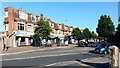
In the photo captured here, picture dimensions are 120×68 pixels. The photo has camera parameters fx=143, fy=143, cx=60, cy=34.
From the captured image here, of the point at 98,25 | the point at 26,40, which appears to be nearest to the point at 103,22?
the point at 98,25

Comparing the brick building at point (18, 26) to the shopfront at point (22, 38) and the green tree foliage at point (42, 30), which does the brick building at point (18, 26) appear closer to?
the shopfront at point (22, 38)

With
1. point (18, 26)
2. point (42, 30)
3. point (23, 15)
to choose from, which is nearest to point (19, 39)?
point (18, 26)

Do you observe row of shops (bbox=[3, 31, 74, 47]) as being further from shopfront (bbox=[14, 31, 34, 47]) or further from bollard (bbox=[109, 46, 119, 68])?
bollard (bbox=[109, 46, 119, 68])

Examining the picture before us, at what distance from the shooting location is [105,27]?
5256 centimetres

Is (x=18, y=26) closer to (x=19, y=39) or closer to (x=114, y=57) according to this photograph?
(x=19, y=39)

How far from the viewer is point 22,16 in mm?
37875

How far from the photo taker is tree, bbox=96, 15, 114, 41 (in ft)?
171

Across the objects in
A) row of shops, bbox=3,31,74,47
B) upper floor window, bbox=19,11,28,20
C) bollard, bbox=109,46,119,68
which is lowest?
bollard, bbox=109,46,119,68

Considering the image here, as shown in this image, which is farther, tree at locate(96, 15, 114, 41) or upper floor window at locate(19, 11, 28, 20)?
tree at locate(96, 15, 114, 41)

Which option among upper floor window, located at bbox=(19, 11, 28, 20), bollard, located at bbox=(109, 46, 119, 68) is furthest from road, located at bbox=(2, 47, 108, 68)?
upper floor window, located at bbox=(19, 11, 28, 20)

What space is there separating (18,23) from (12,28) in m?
2.23

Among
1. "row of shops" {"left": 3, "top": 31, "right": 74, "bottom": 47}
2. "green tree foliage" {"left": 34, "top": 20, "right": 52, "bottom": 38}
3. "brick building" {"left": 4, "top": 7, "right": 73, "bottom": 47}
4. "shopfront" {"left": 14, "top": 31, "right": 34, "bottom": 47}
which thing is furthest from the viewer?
"green tree foliage" {"left": 34, "top": 20, "right": 52, "bottom": 38}

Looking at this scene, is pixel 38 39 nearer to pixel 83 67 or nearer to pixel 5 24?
pixel 5 24

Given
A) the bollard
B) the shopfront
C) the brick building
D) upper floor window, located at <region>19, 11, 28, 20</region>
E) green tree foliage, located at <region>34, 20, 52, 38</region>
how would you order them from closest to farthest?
the bollard < the brick building < the shopfront < green tree foliage, located at <region>34, 20, 52, 38</region> < upper floor window, located at <region>19, 11, 28, 20</region>
